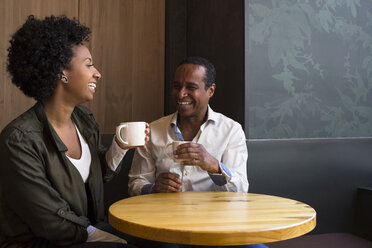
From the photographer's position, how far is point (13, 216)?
1.54 metres

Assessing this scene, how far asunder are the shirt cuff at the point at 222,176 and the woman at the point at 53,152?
0.44 meters

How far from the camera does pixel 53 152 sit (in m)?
1.61

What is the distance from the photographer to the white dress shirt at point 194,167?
2023 mm

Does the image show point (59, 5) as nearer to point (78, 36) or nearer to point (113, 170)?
point (78, 36)

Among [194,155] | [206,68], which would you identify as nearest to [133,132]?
[194,155]

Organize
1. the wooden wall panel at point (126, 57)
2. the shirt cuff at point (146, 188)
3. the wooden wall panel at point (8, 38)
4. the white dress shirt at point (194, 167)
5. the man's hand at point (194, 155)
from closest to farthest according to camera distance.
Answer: the man's hand at point (194, 155)
the shirt cuff at point (146, 188)
the white dress shirt at point (194, 167)
the wooden wall panel at point (8, 38)
the wooden wall panel at point (126, 57)

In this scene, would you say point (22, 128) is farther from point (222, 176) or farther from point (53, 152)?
point (222, 176)

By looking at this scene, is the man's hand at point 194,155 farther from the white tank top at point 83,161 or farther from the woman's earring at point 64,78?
the woman's earring at point 64,78

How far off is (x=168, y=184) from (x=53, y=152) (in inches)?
19.8

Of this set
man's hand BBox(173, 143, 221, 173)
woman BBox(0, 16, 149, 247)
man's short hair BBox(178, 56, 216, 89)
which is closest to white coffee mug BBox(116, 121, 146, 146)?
woman BBox(0, 16, 149, 247)

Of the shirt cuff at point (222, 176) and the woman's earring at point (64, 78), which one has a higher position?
the woman's earring at point (64, 78)

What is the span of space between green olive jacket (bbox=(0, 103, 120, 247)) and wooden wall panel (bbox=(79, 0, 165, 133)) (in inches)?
61.7

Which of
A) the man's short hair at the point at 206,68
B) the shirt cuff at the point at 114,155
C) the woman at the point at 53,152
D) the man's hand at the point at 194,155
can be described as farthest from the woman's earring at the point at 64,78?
the man's short hair at the point at 206,68

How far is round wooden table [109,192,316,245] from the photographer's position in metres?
1.14
